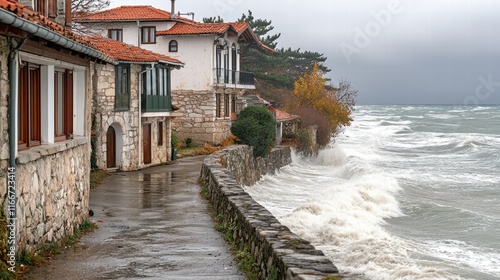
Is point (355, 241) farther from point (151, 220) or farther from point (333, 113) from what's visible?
point (333, 113)

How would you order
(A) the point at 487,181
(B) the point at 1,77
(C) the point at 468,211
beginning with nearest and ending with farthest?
(B) the point at 1,77 < (C) the point at 468,211 < (A) the point at 487,181

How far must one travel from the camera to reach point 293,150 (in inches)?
1833

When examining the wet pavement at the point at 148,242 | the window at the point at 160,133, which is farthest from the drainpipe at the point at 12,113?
the window at the point at 160,133

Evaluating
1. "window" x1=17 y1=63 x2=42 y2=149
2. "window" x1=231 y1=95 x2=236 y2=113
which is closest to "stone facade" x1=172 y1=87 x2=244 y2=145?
"window" x1=231 y1=95 x2=236 y2=113

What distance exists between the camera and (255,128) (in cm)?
3697

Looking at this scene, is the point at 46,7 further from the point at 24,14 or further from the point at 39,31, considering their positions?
the point at 24,14

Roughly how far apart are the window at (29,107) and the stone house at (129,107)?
1679 centimetres

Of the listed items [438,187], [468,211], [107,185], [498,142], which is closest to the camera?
[107,185]

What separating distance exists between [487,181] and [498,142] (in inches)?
1391

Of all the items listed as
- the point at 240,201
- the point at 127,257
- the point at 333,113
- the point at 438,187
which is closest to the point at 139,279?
the point at 127,257

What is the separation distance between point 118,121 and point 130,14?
44.3 feet

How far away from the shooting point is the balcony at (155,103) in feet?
100

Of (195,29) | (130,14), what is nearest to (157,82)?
(195,29)

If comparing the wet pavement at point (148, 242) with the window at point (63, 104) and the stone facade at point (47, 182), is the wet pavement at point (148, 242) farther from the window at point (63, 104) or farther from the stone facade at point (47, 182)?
the window at point (63, 104)
